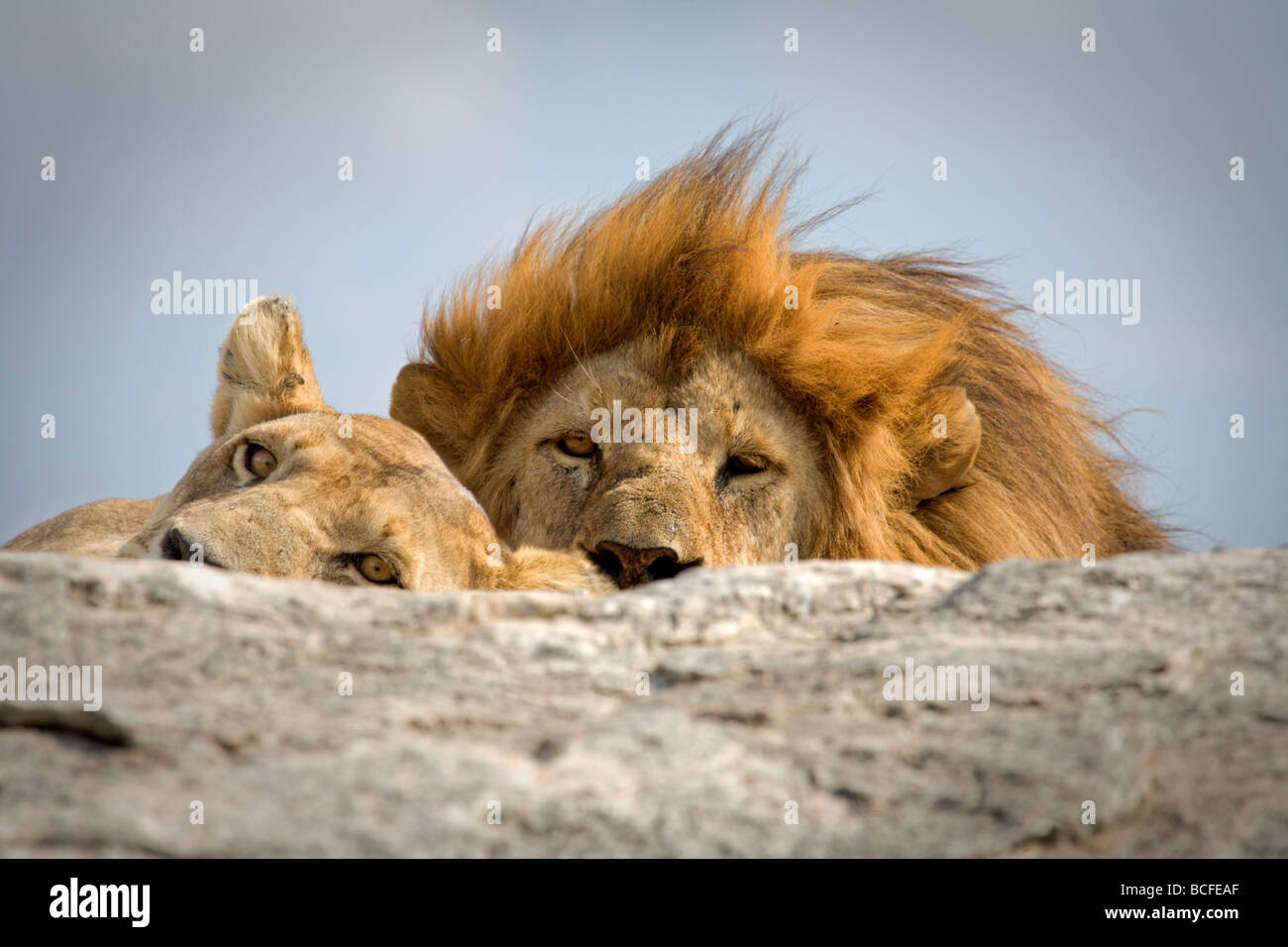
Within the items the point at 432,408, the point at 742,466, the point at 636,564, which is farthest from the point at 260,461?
the point at 432,408

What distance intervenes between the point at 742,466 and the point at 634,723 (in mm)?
3219

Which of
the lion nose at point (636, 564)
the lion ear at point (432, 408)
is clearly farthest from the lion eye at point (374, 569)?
the lion ear at point (432, 408)

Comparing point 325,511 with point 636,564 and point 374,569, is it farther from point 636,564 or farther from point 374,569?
point 636,564

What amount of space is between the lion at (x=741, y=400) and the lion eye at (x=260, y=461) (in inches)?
50.4

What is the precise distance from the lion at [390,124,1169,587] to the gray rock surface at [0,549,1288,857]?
230cm

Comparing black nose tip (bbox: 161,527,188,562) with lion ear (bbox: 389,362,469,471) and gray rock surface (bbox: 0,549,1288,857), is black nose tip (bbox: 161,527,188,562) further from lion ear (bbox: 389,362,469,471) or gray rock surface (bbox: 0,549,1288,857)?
lion ear (bbox: 389,362,469,471)

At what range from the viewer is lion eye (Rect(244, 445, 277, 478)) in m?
3.89

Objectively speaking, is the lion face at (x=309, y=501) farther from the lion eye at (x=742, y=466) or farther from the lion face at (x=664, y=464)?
the lion eye at (x=742, y=466)

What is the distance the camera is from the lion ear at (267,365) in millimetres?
4383

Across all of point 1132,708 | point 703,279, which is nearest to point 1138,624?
point 1132,708

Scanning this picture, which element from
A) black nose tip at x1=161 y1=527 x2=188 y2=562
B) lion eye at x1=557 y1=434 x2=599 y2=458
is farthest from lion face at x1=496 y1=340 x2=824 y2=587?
black nose tip at x1=161 y1=527 x2=188 y2=562

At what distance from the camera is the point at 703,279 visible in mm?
5809

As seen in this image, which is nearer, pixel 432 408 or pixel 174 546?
pixel 174 546

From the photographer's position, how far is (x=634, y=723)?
219 centimetres
